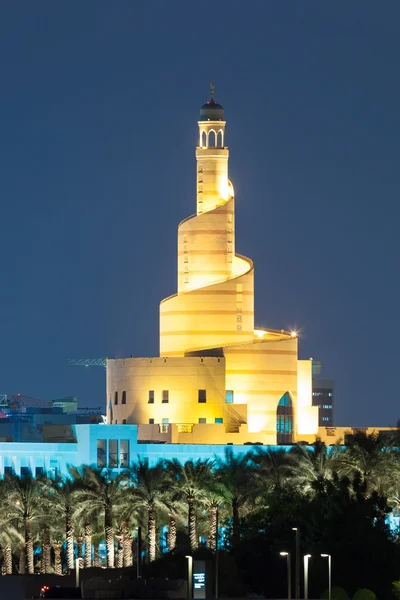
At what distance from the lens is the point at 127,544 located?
11594 cm

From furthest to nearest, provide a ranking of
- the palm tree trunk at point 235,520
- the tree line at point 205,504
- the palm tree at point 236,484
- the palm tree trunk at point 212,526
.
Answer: the palm tree at point 236,484 → the palm tree trunk at point 212,526 → the palm tree trunk at point 235,520 → the tree line at point 205,504

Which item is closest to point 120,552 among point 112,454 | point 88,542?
point 88,542

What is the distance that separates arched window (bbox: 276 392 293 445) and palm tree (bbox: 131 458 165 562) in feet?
114

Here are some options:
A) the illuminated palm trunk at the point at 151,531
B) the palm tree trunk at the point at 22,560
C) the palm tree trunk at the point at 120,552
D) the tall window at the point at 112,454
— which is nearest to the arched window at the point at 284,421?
the tall window at the point at 112,454

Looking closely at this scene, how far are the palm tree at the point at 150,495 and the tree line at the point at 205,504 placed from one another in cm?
4

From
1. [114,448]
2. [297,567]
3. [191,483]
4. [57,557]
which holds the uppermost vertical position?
[114,448]

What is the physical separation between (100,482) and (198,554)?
11543mm

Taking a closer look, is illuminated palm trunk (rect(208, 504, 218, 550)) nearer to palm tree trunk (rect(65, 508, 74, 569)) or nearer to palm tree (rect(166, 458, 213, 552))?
palm tree (rect(166, 458, 213, 552))

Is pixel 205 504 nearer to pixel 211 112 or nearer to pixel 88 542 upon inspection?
pixel 88 542

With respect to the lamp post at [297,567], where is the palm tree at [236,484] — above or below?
above

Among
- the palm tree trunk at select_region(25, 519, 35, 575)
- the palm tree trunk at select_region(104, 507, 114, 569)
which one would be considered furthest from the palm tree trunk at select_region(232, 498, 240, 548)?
the palm tree trunk at select_region(25, 519, 35, 575)

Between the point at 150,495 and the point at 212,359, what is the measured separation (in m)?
33.7

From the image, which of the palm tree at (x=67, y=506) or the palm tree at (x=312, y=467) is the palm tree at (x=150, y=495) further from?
the palm tree at (x=312, y=467)

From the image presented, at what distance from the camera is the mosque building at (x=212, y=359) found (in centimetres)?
14625
